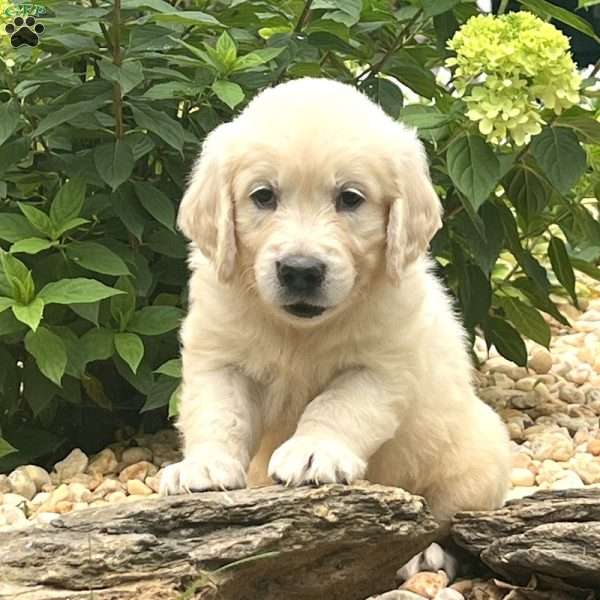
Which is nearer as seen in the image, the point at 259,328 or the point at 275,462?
the point at 275,462

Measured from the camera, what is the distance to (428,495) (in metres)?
3.93

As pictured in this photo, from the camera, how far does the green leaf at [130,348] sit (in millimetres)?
4594

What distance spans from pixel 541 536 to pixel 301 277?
96cm

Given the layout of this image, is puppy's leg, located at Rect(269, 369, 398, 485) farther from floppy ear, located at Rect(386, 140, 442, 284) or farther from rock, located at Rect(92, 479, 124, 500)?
rock, located at Rect(92, 479, 124, 500)

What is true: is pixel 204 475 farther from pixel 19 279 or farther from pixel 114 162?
pixel 114 162

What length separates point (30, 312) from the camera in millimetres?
4352

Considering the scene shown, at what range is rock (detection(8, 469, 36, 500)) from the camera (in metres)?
4.92

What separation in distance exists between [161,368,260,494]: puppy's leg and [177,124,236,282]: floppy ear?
0.31m

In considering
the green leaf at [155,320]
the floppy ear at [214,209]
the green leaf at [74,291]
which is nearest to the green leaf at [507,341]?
the green leaf at [155,320]

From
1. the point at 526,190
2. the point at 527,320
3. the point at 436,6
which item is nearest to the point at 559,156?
the point at 526,190

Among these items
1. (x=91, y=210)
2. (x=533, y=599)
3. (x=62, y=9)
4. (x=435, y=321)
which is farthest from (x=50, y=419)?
(x=533, y=599)

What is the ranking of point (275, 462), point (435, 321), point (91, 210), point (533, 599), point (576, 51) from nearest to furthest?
point (275, 462)
point (533, 599)
point (435, 321)
point (91, 210)
point (576, 51)

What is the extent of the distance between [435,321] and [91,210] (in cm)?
164

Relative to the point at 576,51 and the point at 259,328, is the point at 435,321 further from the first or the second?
the point at 576,51
